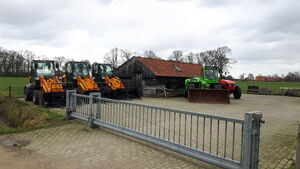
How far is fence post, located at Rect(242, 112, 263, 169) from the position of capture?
3.20 meters

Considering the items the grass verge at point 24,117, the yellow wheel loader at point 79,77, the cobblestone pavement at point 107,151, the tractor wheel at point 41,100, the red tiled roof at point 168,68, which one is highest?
the red tiled roof at point 168,68

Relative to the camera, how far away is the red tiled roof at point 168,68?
68.4 feet

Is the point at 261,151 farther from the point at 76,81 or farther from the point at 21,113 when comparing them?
the point at 76,81

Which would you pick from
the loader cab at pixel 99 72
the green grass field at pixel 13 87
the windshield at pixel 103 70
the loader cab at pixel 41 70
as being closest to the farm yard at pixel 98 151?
the loader cab at pixel 41 70

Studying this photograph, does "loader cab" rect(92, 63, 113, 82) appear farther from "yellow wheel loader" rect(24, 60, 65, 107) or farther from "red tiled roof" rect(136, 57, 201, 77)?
"red tiled roof" rect(136, 57, 201, 77)

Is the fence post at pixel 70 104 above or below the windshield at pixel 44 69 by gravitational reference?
below

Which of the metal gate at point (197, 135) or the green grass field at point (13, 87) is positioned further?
the green grass field at point (13, 87)

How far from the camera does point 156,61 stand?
2253cm

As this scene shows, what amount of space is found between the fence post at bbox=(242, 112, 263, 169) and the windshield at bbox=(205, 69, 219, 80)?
14.7m

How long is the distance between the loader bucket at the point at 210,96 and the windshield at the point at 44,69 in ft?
32.6

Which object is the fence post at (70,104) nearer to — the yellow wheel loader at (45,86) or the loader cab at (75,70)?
the yellow wheel loader at (45,86)

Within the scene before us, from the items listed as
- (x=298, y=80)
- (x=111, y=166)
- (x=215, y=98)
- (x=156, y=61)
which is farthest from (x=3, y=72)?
(x=298, y=80)

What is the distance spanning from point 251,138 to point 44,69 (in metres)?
14.2

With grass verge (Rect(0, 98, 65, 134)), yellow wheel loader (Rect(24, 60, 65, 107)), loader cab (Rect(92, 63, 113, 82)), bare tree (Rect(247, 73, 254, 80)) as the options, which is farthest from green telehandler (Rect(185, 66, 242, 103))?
bare tree (Rect(247, 73, 254, 80))
